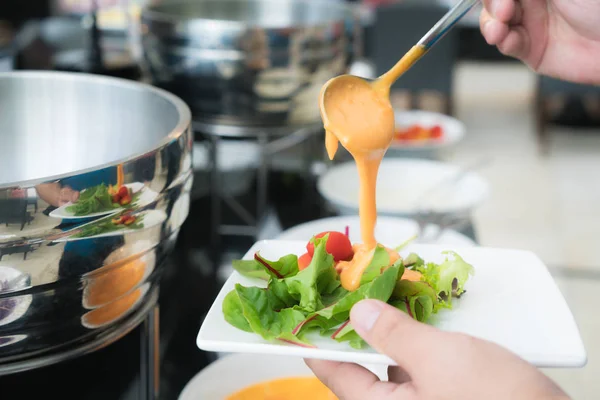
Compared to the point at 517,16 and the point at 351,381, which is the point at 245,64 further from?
the point at 351,381

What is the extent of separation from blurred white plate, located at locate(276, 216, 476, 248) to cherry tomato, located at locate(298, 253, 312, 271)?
14.2 inches

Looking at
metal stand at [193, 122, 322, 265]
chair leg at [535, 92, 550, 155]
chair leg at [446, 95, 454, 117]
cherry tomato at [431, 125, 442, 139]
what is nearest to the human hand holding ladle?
metal stand at [193, 122, 322, 265]

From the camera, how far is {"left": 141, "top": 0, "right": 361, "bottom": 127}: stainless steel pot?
4.07 ft

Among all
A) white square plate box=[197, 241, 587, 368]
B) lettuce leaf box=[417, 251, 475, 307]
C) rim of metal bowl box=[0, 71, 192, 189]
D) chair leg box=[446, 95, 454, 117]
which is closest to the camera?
rim of metal bowl box=[0, 71, 192, 189]

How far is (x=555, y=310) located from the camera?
2.44 feet

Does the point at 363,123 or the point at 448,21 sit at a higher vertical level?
the point at 448,21

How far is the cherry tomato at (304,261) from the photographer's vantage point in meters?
0.82

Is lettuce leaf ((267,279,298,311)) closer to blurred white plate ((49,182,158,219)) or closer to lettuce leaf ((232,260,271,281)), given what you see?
lettuce leaf ((232,260,271,281))

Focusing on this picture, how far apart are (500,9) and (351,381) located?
0.69 metres

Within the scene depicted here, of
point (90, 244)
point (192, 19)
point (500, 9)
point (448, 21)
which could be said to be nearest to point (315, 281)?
point (90, 244)

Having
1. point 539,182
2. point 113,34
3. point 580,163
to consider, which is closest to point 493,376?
point 113,34

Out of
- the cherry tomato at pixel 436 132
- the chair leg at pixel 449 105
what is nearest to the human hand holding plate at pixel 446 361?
the cherry tomato at pixel 436 132

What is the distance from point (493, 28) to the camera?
1.14m

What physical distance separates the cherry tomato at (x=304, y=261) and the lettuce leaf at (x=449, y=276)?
13 cm
